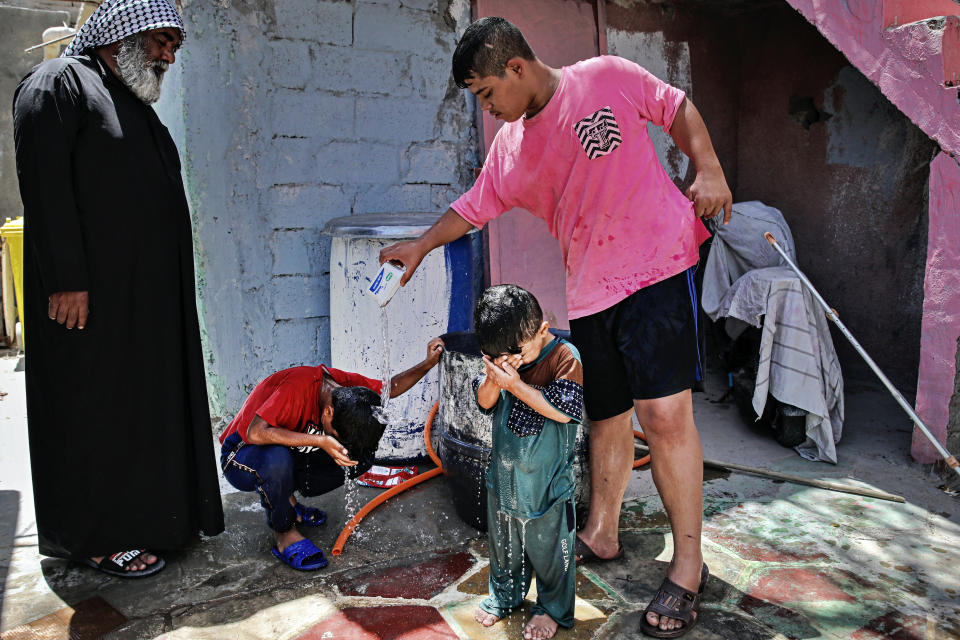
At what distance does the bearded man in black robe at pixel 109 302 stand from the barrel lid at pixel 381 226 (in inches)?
32.2

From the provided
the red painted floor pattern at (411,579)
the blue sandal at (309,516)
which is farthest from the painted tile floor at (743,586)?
the blue sandal at (309,516)

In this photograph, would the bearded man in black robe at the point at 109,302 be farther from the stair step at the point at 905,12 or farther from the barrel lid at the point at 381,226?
the stair step at the point at 905,12

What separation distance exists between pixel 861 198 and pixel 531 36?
2435 millimetres

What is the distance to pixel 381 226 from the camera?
3.53 m

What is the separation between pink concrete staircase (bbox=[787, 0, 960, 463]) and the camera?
136 inches

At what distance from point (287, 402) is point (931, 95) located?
3.19 m

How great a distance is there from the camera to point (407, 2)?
433 cm

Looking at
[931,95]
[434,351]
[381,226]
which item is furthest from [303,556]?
[931,95]

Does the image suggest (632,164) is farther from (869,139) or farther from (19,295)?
(19,295)

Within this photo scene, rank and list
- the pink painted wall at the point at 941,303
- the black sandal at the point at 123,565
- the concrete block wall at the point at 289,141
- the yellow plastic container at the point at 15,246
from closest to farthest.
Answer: the black sandal at the point at 123,565, the pink painted wall at the point at 941,303, the concrete block wall at the point at 289,141, the yellow plastic container at the point at 15,246

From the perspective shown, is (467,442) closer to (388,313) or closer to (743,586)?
(388,313)

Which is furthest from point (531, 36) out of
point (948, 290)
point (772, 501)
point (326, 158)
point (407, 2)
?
point (772, 501)

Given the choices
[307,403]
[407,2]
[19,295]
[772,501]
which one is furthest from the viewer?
[19,295]

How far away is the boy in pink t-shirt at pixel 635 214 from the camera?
8.06 feet
